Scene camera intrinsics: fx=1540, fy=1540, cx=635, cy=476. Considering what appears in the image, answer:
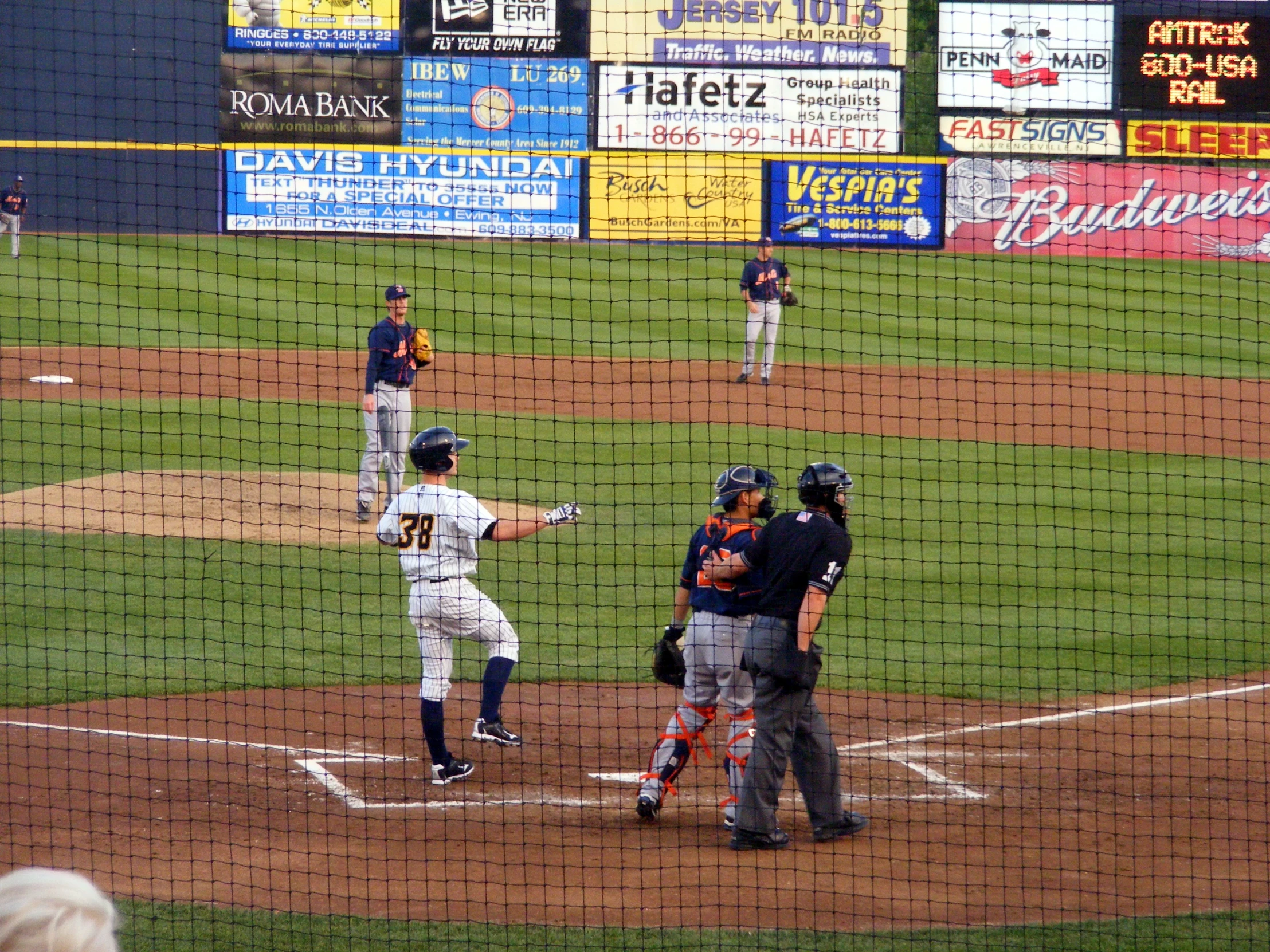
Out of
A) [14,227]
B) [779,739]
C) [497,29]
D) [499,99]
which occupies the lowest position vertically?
[779,739]

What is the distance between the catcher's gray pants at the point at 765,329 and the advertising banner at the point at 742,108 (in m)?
9.53

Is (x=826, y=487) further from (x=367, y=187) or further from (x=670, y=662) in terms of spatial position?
(x=367, y=187)

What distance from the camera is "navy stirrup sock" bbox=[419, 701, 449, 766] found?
6.98 m

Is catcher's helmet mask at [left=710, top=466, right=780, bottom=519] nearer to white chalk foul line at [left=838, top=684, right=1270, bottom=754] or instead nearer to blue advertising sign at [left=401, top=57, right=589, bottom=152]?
white chalk foul line at [left=838, top=684, right=1270, bottom=754]

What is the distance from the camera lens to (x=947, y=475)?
1469 cm

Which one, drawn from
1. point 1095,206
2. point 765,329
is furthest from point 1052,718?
point 1095,206

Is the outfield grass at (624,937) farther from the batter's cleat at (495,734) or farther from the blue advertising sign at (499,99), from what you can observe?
the blue advertising sign at (499,99)

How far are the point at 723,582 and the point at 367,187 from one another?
72.2 ft

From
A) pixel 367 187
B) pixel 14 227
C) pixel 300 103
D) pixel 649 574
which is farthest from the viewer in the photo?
pixel 300 103

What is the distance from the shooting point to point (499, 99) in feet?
93.9

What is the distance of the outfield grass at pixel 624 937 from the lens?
5.45 metres

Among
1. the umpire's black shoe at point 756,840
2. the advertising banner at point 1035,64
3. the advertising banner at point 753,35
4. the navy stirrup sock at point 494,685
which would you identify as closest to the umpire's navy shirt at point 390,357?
the navy stirrup sock at point 494,685

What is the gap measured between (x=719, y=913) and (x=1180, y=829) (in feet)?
7.46

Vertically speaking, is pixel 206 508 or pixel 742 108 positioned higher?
pixel 742 108
